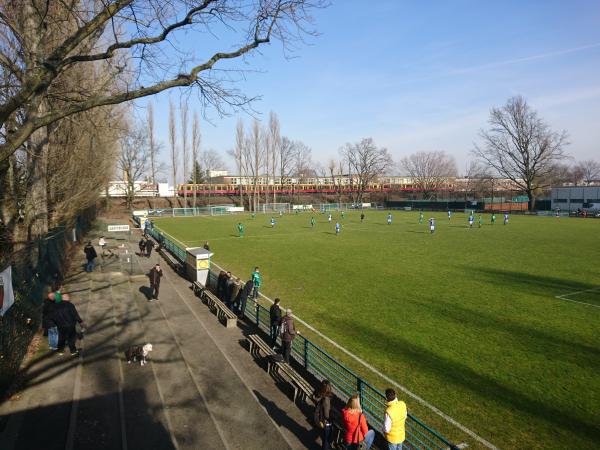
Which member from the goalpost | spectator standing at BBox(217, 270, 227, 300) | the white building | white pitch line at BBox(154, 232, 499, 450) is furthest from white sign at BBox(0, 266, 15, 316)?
the white building

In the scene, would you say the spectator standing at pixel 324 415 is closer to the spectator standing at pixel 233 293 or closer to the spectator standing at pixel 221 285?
the spectator standing at pixel 233 293

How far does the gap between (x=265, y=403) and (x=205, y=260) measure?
10567 mm

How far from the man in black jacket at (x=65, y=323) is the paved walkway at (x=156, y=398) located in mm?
322

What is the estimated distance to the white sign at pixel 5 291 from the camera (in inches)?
306

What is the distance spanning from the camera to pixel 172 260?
2289 centimetres

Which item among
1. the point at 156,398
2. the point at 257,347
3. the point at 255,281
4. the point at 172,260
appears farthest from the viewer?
the point at 172,260

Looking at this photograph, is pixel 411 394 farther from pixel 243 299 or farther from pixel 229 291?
pixel 229 291

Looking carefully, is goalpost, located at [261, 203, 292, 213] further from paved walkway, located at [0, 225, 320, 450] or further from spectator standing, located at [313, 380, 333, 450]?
spectator standing, located at [313, 380, 333, 450]

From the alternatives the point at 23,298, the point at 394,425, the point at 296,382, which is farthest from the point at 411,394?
the point at 23,298

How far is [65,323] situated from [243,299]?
5327 mm

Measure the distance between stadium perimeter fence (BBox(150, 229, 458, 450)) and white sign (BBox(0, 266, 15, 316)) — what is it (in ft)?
20.4

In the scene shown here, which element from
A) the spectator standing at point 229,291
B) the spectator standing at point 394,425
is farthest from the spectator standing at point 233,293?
the spectator standing at point 394,425

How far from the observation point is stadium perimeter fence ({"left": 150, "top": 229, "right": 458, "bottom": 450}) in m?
6.21

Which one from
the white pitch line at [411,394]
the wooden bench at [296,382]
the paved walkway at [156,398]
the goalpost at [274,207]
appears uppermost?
the goalpost at [274,207]
